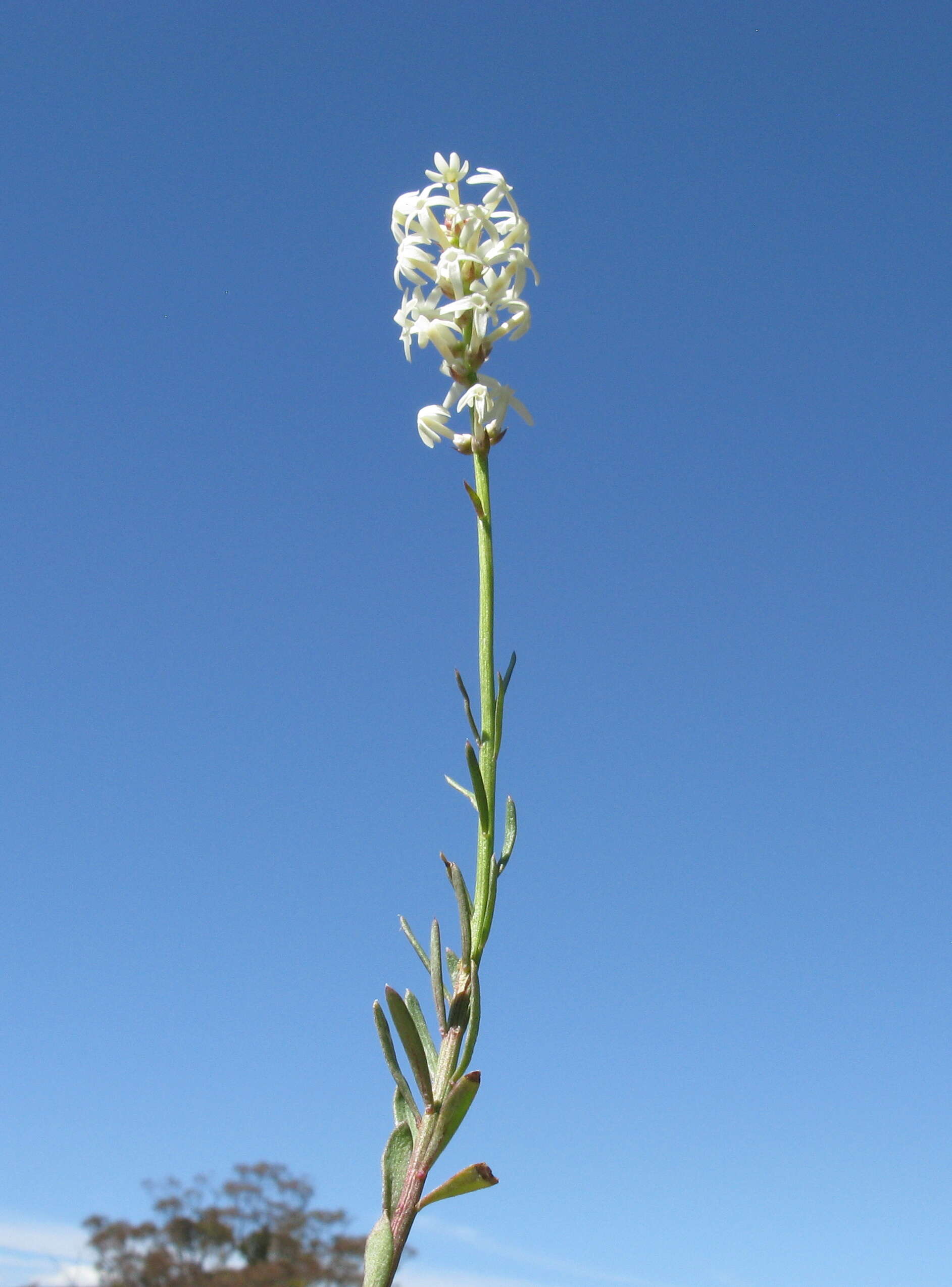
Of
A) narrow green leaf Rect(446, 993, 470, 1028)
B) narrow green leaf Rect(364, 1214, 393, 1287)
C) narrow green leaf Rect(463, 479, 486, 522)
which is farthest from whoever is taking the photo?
narrow green leaf Rect(463, 479, 486, 522)

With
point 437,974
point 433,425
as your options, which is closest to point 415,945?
point 437,974

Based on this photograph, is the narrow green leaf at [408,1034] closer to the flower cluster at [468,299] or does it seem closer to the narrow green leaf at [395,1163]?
the narrow green leaf at [395,1163]

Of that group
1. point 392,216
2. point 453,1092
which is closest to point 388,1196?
point 453,1092

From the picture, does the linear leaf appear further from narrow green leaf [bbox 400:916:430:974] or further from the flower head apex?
the flower head apex

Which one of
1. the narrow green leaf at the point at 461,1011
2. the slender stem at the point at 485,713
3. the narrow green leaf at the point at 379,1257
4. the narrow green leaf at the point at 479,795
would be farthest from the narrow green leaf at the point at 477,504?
the narrow green leaf at the point at 379,1257

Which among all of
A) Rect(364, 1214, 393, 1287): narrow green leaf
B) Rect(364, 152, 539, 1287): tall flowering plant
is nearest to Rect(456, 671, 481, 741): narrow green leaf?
Rect(364, 152, 539, 1287): tall flowering plant

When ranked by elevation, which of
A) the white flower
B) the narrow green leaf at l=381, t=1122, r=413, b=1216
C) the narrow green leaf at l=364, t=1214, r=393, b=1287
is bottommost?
the narrow green leaf at l=364, t=1214, r=393, b=1287
